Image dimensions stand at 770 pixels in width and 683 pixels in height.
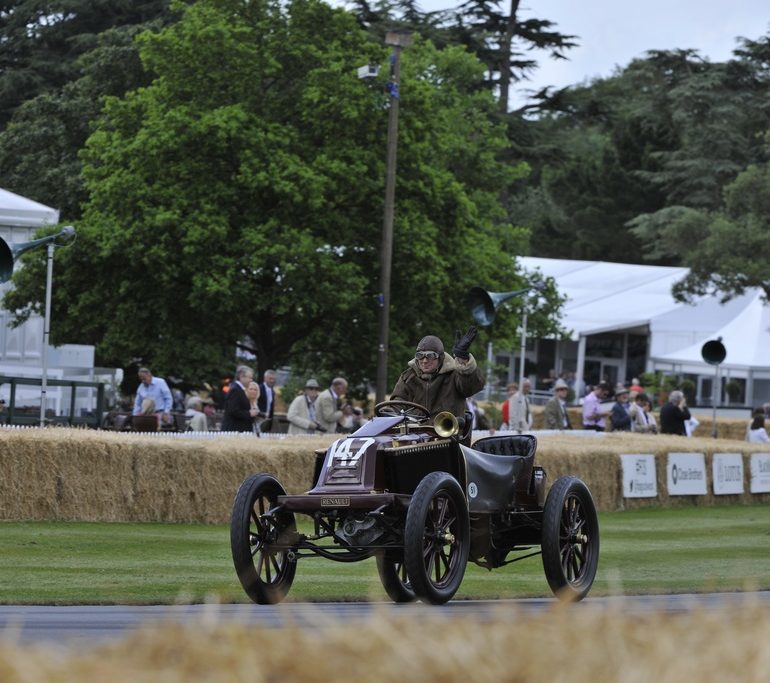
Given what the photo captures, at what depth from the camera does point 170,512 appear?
63.0ft

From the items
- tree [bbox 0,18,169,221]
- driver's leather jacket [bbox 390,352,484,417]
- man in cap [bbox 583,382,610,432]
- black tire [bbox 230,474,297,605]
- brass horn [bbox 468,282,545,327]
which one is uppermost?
tree [bbox 0,18,169,221]

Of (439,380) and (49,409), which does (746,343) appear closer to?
(49,409)

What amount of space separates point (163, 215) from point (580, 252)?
201ft

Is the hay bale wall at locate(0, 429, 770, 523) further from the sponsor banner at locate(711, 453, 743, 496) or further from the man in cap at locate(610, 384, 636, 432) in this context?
the man in cap at locate(610, 384, 636, 432)

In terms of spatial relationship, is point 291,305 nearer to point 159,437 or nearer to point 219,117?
point 219,117

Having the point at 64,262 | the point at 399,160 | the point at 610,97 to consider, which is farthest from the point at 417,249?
the point at 610,97

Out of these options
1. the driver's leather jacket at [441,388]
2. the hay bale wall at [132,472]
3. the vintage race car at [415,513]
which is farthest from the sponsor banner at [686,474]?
the driver's leather jacket at [441,388]

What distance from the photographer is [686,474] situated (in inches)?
1094

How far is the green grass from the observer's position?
11.5m

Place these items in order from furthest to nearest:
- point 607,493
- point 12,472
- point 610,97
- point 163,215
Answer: point 610,97, point 163,215, point 607,493, point 12,472

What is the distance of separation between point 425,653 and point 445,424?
8.00 meters

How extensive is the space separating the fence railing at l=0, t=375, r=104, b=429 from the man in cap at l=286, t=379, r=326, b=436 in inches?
200

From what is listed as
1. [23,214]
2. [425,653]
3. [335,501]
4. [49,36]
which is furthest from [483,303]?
[49,36]

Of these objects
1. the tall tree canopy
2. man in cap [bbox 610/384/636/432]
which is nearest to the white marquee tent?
the tall tree canopy
